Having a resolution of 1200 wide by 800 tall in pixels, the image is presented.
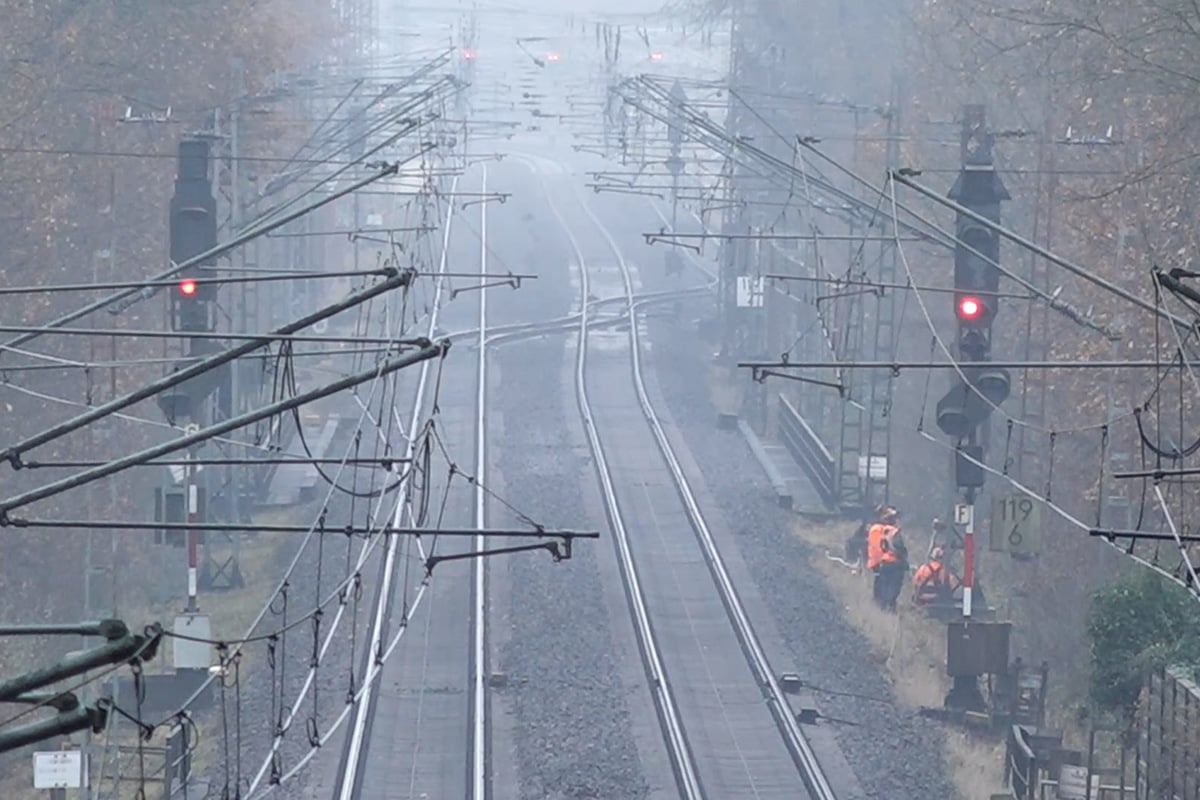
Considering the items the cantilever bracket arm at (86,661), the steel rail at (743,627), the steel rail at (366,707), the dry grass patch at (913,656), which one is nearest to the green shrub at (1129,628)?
the dry grass patch at (913,656)

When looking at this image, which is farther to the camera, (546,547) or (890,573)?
(890,573)

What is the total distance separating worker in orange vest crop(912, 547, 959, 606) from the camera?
22625 mm

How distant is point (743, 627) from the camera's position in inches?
821

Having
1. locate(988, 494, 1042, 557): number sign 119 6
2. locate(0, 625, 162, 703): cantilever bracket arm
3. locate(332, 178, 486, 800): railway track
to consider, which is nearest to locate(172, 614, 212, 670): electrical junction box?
locate(332, 178, 486, 800): railway track

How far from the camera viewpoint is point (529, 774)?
1630cm

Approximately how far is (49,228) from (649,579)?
863 cm

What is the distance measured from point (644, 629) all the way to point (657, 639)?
0.26 meters

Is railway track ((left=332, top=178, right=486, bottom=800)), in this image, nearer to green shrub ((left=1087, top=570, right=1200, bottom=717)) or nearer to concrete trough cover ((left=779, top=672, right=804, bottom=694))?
concrete trough cover ((left=779, top=672, right=804, bottom=694))

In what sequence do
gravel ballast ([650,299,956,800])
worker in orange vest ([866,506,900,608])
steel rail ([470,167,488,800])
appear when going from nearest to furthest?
1. steel rail ([470,167,488,800])
2. gravel ballast ([650,299,956,800])
3. worker in orange vest ([866,506,900,608])

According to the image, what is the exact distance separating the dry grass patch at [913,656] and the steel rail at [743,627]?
3.96ft

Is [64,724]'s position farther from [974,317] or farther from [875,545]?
[875,545]

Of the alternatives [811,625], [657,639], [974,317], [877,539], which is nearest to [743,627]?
[811,625]

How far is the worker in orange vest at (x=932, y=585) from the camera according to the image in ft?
74.2

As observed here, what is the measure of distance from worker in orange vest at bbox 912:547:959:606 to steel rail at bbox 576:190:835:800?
6.88 ft
